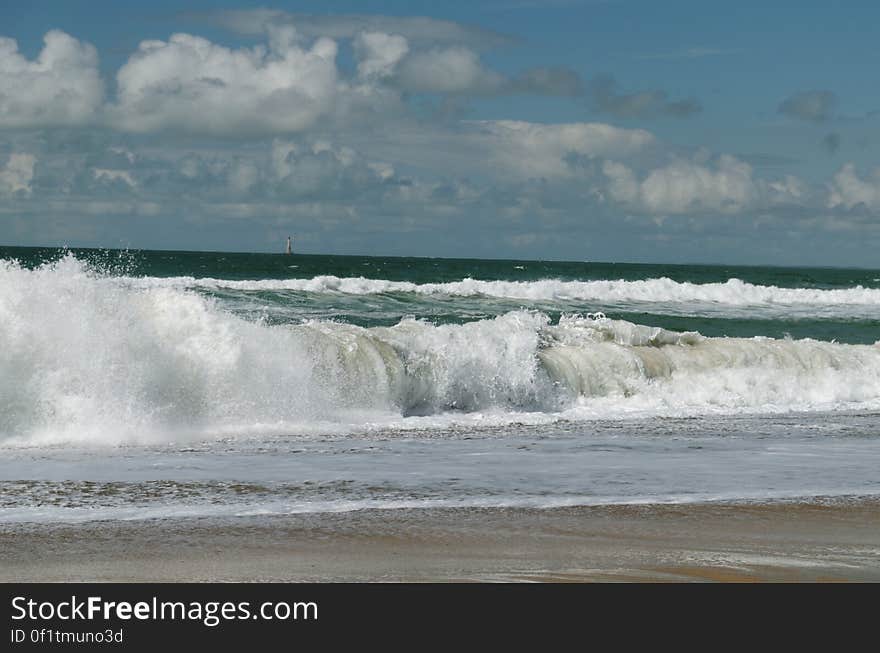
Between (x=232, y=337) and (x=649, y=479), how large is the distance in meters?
6.36

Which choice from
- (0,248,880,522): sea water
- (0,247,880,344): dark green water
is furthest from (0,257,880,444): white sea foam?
(0,247,880,344): dark green water

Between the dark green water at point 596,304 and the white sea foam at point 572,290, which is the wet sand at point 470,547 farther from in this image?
the white sea foam at point 572,290

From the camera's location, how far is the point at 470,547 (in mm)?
6133

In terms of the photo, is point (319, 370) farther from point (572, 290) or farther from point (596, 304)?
point (572, 290)

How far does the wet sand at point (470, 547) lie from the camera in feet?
18.0

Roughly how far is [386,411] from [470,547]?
7520mm

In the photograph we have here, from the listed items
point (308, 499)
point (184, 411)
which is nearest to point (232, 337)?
point (184, 411)

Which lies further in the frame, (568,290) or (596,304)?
(568,290)

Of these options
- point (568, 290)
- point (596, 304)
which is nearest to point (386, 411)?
point (596, 304)

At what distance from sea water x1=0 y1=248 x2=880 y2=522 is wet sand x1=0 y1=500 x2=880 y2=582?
435 millimetres

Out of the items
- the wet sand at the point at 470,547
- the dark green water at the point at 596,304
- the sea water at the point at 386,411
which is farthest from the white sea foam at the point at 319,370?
the dark green water at the point at 596,304
